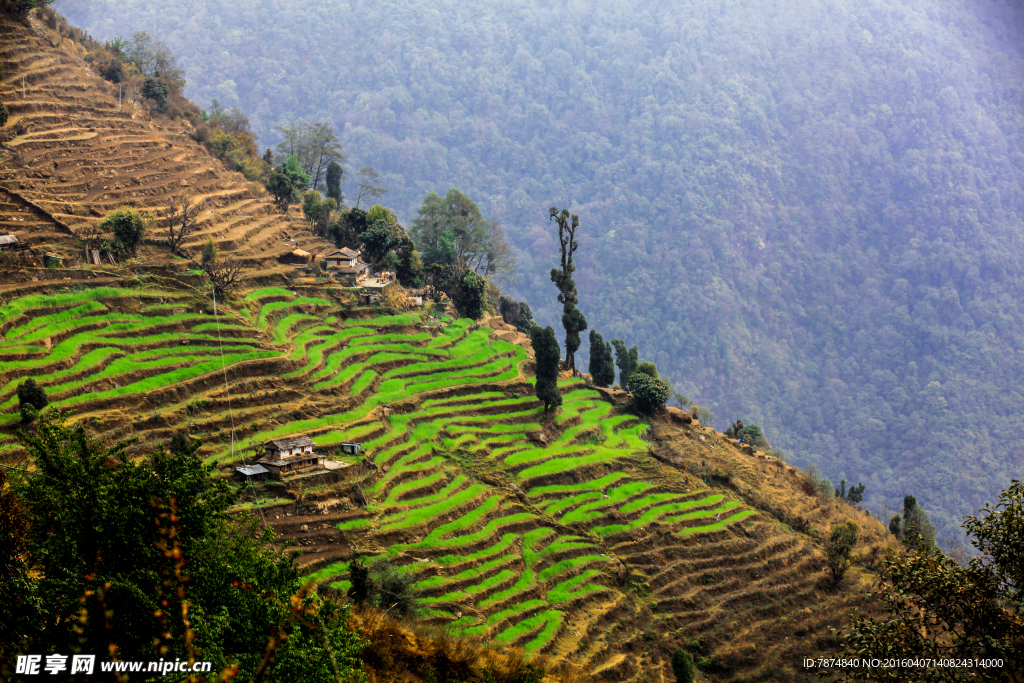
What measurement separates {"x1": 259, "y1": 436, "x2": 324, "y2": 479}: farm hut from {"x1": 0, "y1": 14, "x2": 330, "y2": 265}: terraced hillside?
1497 cm

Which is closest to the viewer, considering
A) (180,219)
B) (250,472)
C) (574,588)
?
(250,472)

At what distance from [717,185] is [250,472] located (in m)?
124

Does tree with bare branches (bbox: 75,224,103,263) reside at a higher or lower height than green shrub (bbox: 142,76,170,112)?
lower

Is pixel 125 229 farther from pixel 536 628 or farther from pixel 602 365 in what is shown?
pixel 602 365

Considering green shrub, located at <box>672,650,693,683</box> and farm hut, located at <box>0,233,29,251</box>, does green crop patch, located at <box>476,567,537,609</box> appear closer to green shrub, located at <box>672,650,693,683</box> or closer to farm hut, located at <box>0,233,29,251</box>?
green shrub, located at <box>672,650,693,683</box>

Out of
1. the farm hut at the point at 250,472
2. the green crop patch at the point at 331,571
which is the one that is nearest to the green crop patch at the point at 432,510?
the green crop patch at the point at 331,571

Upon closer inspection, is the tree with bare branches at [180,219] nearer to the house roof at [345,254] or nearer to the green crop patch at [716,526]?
the house roof at [345,254]

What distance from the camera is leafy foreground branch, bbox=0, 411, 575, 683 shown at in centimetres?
963

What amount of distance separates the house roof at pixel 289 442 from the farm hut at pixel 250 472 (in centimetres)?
93

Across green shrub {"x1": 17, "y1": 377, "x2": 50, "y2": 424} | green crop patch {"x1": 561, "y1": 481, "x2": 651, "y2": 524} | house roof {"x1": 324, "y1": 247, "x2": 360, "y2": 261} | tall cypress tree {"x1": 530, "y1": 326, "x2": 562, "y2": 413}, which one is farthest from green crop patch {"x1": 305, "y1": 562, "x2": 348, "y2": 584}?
house roof {"x1": 324, "y1": 247, "x2": 360, "y2": 261}

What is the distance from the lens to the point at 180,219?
39156mm

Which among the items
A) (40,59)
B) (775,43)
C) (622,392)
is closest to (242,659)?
(622,392)

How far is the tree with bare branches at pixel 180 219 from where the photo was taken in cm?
3719

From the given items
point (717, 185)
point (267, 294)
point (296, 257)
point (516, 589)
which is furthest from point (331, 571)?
point (717, 185)
